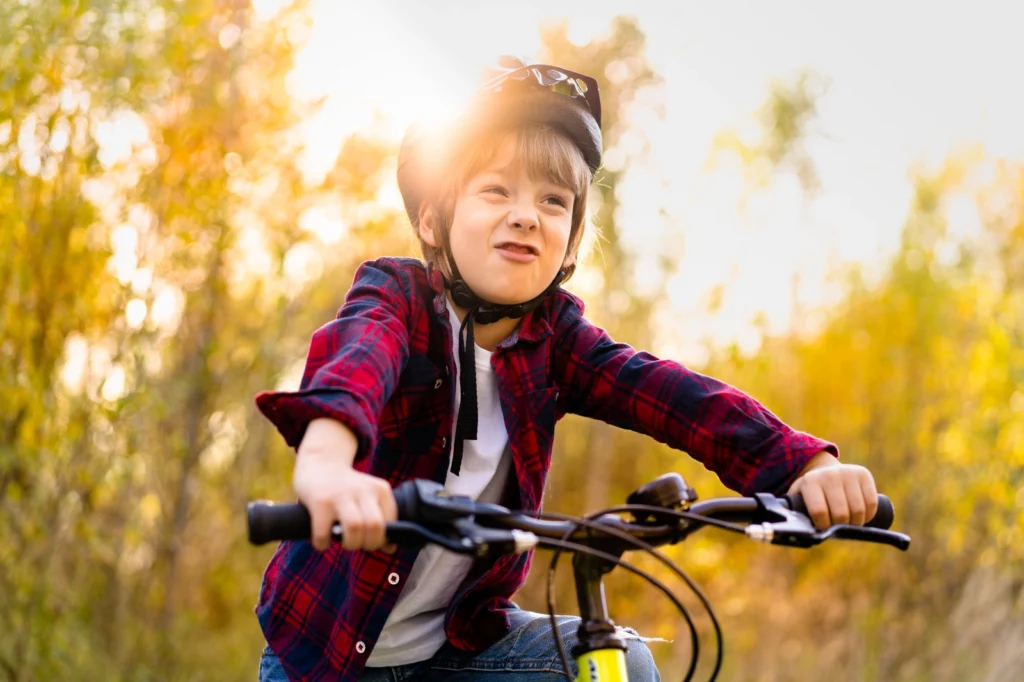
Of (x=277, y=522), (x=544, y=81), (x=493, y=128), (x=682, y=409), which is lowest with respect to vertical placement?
(x=277, y=522)

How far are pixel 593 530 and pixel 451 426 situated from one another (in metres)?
0.74

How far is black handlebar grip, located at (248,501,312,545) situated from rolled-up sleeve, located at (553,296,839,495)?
104cm

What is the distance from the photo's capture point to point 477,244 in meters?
2.31

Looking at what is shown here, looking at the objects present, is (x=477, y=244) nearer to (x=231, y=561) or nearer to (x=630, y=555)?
(x=630, y=555)

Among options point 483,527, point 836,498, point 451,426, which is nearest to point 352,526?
point 483,527

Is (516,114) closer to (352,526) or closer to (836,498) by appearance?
(836,498)

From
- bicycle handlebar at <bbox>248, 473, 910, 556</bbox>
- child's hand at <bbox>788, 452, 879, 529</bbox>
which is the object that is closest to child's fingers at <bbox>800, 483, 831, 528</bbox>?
child's hand at <bbox>788, 452, 879, 529</bbox>

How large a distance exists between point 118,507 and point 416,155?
348 centimetres

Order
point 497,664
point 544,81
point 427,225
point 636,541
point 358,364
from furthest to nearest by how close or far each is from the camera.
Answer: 1. point 427,225
2. point 544,81
3. point 497,664
4. point 358,364
5. point 636,541

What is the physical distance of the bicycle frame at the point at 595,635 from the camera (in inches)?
63.1

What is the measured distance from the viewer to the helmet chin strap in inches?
89.0

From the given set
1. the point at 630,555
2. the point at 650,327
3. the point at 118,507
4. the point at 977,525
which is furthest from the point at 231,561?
the point at 977,525

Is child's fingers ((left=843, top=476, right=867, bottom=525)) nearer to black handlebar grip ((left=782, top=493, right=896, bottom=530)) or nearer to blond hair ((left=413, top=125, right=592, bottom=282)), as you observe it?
black handlebar grip ((left=782, top=493, right=896, bottom=530))

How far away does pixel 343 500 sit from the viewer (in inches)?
58.1
